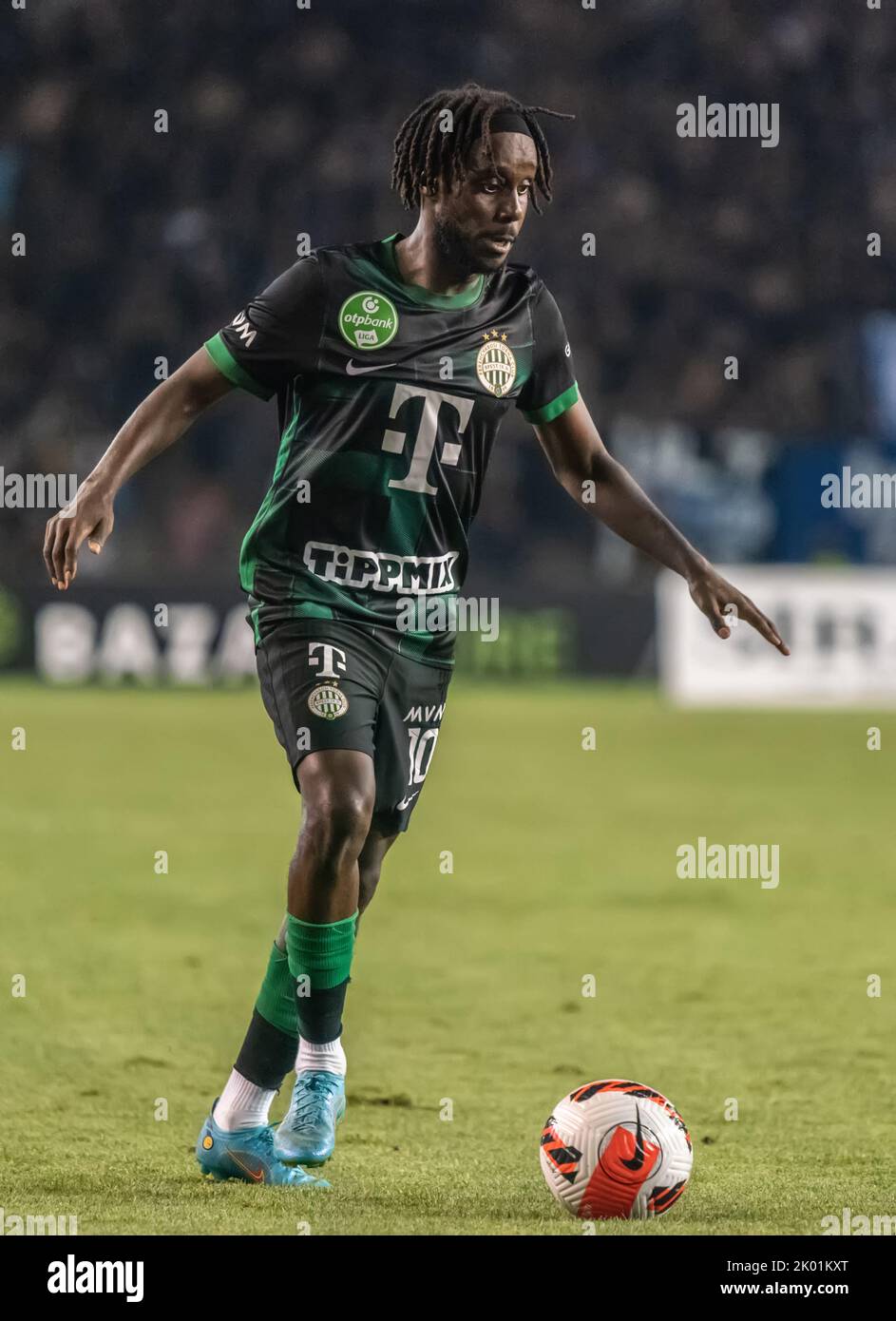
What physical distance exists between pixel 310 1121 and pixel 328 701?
95 centimetres

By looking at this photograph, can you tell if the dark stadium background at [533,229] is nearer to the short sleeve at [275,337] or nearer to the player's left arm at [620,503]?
the player's left arm at [620,503]

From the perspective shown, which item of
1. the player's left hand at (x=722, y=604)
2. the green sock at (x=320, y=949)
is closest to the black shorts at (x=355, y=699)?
the green sock at (x=320, y=949)

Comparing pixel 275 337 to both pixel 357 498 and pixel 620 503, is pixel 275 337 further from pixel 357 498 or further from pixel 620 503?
pixel 620 503

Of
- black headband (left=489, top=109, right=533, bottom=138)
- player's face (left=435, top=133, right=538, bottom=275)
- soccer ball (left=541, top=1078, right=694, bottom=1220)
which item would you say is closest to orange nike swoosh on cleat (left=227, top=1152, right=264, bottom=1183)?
soccer ball (left=541, top=1078, right=694, bottom=1220)

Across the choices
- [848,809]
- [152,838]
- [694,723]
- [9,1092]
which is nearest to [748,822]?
[848,809]

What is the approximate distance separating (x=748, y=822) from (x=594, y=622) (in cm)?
860

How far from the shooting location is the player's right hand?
4395mm

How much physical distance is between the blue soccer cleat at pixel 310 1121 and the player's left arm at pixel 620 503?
1.42 m

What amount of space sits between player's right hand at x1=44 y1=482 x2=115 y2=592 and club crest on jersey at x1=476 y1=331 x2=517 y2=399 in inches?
38.3

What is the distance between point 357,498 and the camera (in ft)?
15.8

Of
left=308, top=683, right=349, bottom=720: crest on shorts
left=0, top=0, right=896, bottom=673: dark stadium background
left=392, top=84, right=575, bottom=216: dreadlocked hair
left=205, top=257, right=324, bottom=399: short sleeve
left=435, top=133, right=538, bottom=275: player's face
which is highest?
left=0, top=0, right=896, bottom=673: dark stadium background

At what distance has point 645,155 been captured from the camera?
949 inches

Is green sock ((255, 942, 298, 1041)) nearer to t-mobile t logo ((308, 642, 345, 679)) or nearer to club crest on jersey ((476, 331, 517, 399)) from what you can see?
t-mobile t logo ((308, 642, 345, 679))
